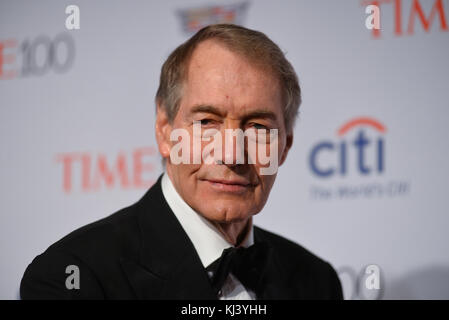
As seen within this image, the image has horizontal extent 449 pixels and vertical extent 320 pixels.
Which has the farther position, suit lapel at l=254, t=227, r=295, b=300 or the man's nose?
suit lapel at l=254, t=227, r=295, b=300

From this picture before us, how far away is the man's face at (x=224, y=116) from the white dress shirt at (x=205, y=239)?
33mm

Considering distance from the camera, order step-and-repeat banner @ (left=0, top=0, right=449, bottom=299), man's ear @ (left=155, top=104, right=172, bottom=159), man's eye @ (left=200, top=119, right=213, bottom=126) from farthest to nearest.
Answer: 1. step-and-repeat banner @ (left=0, top=0, right=449, bottom=299)
2. man's ear @ (left=155, top=104, right=172, bottom=159)
3. man's eye @ (left=200, top=119, right=213, bottom=126)

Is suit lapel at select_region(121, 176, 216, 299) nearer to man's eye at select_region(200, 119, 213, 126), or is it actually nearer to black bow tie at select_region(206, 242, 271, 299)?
black bow tie at select_region(206, 242, 271, 299)

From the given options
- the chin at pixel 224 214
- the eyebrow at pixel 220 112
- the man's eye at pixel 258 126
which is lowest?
the chin at pixel 224 214

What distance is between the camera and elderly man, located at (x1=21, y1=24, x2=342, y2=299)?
5.10 ft

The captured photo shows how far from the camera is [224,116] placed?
5.28 ft

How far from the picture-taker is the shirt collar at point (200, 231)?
1.65 m

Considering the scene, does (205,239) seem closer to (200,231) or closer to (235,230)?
(200,231)

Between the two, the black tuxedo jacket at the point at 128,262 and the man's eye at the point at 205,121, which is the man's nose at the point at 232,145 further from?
the black tuxedo jacket at the point at 128,262

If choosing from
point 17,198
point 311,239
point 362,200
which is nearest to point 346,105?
point 362,200

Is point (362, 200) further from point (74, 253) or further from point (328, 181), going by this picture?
point (74, 253)

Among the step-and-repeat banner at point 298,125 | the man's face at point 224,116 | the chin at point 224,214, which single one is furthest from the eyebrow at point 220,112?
the step-and-repeat banner at point 298,125

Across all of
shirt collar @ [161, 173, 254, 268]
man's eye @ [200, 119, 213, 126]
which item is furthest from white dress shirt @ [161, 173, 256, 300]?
man's eye @ [200, 119, 213, 126]

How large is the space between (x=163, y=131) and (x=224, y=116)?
25 centimetres
